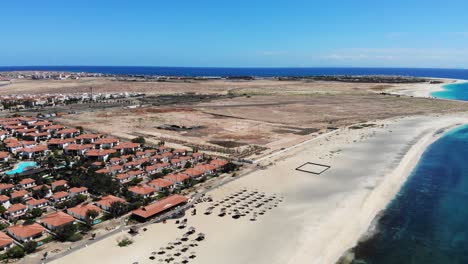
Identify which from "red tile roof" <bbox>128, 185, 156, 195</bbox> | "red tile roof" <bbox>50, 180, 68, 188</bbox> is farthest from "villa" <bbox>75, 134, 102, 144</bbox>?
"red tile roof" <bbox>128, 185, 156, 195</bbox>

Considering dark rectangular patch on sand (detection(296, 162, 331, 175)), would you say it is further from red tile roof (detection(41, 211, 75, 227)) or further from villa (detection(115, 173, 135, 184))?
red tile roof (detection(41, 211, 75, 227))

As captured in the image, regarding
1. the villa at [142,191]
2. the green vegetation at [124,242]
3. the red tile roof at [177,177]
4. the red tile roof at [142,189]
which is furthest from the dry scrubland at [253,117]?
the green vegetation at [124,242]

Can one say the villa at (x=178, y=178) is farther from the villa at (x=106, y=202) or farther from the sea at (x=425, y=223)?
the sea at (x=425, y=223)

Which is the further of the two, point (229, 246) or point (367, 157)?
point (367, 157)

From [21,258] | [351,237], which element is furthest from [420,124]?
[21,258]

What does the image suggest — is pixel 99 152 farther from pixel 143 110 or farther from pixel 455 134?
pixel 455 134

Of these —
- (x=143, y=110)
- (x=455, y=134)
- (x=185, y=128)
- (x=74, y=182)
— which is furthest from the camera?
(x=143, y=110)
